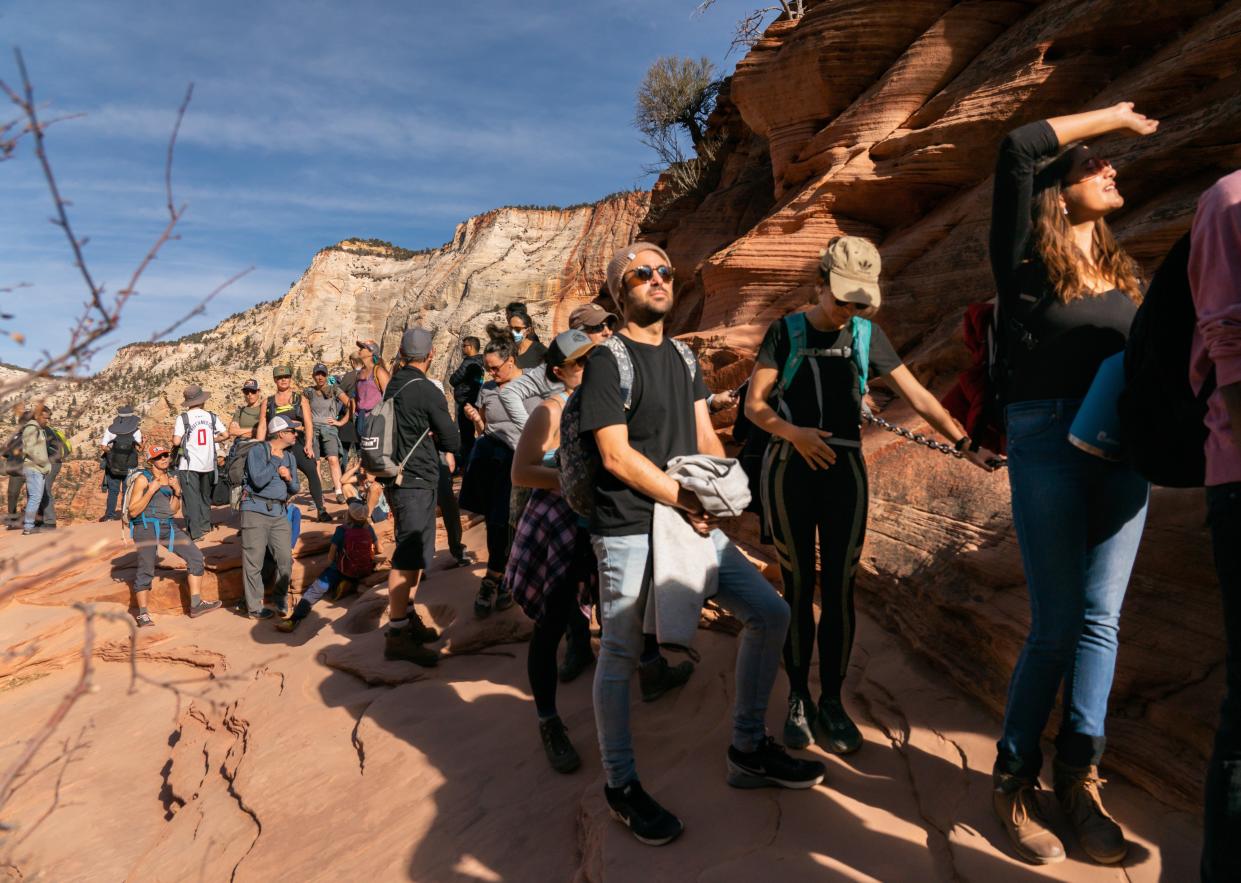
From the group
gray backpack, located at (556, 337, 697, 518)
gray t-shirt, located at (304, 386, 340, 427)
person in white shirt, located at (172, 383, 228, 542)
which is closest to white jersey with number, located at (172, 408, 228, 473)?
person in white shirt, located at (172, 383, 228, 542)

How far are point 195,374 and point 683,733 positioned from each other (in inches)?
1645

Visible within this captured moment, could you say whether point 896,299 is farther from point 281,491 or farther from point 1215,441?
point 281,491

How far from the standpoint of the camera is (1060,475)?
7.72ft

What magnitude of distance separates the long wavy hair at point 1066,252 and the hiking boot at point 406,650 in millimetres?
4414

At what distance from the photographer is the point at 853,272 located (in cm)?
302

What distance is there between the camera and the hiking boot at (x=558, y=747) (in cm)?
364

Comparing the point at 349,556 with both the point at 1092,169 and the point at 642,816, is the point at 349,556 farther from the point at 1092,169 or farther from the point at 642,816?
the point at 1092,169

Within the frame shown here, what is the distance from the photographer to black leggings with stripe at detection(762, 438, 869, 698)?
3.15 m

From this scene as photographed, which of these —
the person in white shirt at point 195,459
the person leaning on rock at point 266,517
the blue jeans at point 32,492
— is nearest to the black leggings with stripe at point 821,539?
the person leaning on rock at point 266,517

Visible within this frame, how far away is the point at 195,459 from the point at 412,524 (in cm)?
520

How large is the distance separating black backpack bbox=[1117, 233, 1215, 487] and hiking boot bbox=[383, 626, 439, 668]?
4.51 m

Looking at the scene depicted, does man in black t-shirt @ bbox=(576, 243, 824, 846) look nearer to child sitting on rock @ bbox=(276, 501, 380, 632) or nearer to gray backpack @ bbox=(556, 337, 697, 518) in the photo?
gray backpack @ bbox=(556, 337, 697, 518)

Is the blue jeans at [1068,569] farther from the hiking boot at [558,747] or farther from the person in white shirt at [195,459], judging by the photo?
the person in white shirt at [195,459]

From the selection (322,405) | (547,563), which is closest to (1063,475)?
(547,563)
